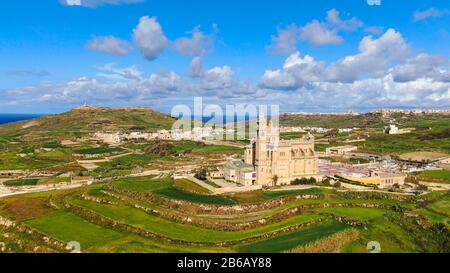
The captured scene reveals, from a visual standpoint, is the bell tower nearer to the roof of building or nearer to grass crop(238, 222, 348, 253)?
the roof of building

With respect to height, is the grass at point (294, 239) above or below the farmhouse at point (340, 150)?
below

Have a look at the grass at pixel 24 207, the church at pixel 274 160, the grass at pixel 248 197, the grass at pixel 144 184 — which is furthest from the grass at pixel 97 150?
the grass at pixel 248 197

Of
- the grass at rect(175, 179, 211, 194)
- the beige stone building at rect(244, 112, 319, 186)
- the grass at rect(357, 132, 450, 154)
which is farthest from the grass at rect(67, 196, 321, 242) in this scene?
the grass at rect(357, 132, 450, 154)

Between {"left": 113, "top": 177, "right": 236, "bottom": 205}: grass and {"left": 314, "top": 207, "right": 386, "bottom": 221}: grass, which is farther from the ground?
{"left": 113, "top": 177, "right": 236, "bottom": 205}: grass

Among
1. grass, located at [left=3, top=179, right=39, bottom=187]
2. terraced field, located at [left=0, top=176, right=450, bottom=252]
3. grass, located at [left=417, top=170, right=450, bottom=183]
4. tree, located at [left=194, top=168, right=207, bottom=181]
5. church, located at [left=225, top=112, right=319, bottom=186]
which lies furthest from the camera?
grass, located at [left=417, top=170, right=450, bottom=183]

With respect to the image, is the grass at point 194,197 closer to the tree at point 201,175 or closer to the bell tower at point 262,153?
the bell tower at point 262,153
